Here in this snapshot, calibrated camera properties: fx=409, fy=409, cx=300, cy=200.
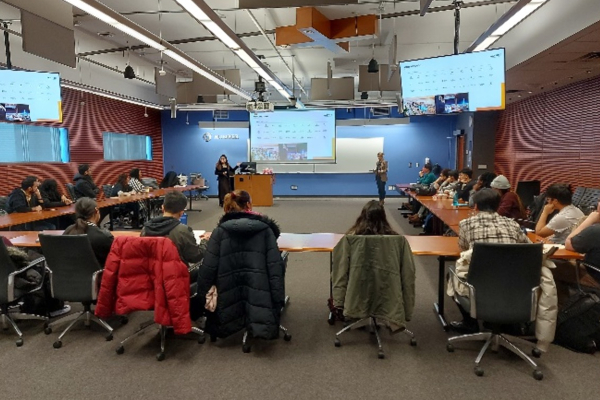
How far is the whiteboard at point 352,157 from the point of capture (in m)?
14.8

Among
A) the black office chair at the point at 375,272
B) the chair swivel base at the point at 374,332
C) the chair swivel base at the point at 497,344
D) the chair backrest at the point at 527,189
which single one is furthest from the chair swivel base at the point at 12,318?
the chair backrest at the point at 527,189

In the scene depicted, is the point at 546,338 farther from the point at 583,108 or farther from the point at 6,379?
the point at 583,108

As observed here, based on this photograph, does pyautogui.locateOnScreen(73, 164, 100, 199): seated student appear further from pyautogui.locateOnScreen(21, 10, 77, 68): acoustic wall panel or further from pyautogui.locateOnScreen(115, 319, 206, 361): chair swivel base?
A: pyautogui.locateOnScreen(115, 319, 206, 361): chair swivel base

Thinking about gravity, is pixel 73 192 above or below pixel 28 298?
above

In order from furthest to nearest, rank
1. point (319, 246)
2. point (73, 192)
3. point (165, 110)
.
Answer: point (165, 110)
point (73, 192)
point (319, 246)

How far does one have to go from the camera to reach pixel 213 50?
8727mm

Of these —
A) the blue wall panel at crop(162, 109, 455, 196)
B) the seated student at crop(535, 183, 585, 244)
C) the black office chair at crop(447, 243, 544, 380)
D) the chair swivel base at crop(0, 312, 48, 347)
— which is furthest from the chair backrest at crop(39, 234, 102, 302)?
the blue wall panel at crop(162, 109, 455, 196)

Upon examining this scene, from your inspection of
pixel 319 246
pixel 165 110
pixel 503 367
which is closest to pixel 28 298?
pixel 319 246

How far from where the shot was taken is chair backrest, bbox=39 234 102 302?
126 inches

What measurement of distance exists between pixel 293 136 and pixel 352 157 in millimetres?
3732

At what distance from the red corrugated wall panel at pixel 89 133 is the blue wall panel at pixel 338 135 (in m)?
1.35

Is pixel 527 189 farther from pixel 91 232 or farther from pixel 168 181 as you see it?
pixel 168 181

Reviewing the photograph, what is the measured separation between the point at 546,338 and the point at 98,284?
3391mm

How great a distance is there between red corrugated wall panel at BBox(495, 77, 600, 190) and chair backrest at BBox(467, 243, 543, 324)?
6.07 m
